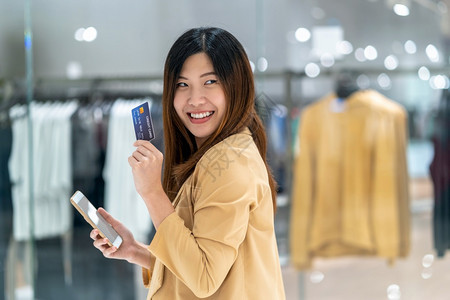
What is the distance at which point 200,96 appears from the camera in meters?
1.18

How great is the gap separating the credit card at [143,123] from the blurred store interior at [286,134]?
1.67 metres

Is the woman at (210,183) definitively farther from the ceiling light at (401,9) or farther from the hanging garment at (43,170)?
the ceiling light at (401,9)

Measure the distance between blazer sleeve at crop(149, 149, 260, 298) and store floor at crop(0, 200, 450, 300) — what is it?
6.14 ft

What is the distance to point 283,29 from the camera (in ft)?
9.93

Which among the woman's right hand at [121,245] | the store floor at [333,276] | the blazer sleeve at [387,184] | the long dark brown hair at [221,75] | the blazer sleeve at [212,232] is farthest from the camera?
the blazer sleeve at [387,184]

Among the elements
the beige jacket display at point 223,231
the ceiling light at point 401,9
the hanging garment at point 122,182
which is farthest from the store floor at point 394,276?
the beige jacket display at point 223,231

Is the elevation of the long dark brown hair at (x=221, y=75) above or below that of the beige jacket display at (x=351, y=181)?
above

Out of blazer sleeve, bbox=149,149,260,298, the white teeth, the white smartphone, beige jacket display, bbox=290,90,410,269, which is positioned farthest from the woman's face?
beige jacket display, bbox=290,90,410,269

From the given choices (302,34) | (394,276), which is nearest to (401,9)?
(302,34)

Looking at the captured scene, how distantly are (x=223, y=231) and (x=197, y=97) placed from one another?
0.91ft

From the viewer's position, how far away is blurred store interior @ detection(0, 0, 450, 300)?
2.78 m

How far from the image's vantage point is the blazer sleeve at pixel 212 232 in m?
1.07

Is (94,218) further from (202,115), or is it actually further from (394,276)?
(394,276)

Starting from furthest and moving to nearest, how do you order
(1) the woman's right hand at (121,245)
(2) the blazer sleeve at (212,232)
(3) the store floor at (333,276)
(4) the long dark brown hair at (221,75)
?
(3) the store floor at (333,276), (1) the woman's right hand at (121,245), (4) the long dark brown hair at (221,75), (2) the blazer sleeve at (212,232)
